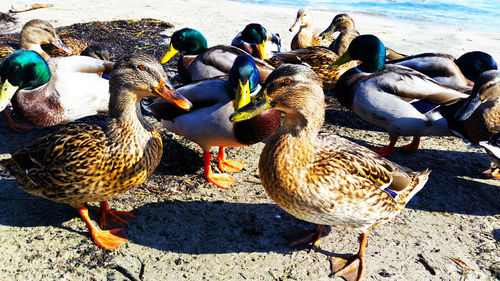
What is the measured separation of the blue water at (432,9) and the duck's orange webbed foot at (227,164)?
12287mm

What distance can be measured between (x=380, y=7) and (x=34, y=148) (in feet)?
55.4

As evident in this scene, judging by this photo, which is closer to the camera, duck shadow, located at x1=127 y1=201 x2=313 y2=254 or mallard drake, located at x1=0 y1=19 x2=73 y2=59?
duck shadow, located at x1=127 y1=201 x2=313 y2=254

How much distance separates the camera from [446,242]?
332 centimetres

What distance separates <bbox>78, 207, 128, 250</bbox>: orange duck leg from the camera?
3063 mm

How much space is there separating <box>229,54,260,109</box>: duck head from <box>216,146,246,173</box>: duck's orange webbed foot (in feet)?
2.63

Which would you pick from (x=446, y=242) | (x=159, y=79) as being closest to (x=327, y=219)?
(x=446, y=242)

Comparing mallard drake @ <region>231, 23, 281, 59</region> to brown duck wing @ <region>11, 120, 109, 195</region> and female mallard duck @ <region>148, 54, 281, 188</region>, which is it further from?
brown duck wing @ <region>11, 120, 109, 195</region>

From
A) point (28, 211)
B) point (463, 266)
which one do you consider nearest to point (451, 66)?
point (463, 266)

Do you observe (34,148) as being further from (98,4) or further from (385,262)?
(98,4)

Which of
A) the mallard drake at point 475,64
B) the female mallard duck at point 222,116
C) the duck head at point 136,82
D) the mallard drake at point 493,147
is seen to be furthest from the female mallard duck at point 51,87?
the mallard drake at point 475,64

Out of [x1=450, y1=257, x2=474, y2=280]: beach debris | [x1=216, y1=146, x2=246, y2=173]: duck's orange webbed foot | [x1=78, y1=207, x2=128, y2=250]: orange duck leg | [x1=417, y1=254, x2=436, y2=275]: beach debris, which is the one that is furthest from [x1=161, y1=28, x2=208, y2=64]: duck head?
[x1=450, y1=257, x2=474, y2=280]: beach debris

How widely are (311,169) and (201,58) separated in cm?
332

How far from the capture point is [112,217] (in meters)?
3.34

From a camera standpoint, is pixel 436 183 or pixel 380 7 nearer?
pixel 436 183
